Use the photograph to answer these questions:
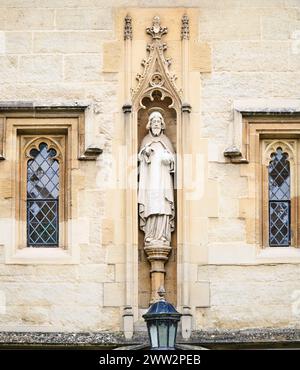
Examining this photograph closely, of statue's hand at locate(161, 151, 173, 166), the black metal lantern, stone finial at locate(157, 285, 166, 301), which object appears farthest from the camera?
statue's hand at locate(161, 151, 173, 166)

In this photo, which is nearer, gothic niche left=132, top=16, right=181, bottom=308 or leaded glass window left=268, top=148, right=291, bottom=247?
gothic niche left=132, top=16, right=181, bottom=308

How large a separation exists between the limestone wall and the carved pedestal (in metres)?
0.26

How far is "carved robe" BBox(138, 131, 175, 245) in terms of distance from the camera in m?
25.1

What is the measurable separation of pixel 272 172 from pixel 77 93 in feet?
7.11

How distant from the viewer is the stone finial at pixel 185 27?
25.5 metres

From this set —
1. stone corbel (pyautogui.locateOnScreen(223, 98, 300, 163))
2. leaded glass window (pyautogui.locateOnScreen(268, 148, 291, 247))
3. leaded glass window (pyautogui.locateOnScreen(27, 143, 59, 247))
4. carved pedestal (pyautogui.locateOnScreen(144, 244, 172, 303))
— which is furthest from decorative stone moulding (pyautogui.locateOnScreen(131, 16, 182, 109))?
carved pedestal (pyautogui.locateOnScreen(144, 244, 172, 303))

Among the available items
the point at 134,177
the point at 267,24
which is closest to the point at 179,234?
the point at 134,177

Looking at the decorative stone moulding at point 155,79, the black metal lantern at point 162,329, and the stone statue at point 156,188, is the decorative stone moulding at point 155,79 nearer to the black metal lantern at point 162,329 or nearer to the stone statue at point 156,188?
the stone statue at point 156,188

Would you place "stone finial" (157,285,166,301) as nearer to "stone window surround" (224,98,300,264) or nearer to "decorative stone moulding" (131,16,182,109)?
"stone window surround" (224,98,300,264)

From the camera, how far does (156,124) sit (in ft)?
82.9

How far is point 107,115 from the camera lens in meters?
25.4

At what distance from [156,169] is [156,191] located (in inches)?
9.0

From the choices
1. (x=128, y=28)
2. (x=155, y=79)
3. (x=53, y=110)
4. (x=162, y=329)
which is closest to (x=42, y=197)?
(x=53, y=110)
